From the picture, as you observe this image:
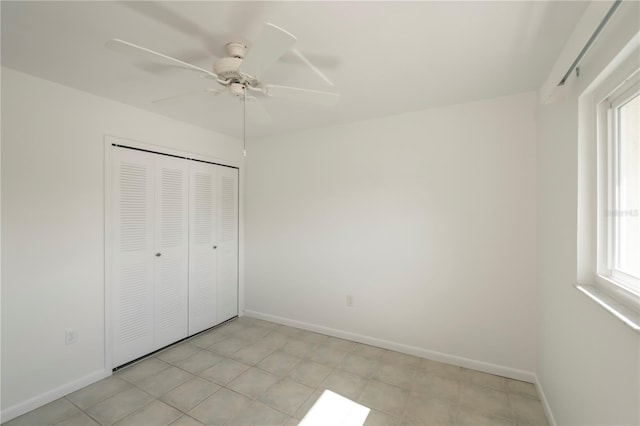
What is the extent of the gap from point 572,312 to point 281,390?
1.99 meters

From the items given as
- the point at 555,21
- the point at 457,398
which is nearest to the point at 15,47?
the point at 555,21

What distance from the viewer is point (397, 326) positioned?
9.06 ft

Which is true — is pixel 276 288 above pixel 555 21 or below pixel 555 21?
below

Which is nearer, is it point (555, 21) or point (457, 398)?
point (555, 21)

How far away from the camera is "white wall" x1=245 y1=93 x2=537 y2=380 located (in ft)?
7.52

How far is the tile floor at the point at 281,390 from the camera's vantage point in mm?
1875

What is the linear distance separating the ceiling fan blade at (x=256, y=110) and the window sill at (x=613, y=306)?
2.01m

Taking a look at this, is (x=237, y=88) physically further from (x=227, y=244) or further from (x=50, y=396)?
(x=50, y=396)

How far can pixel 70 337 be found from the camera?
217 cm

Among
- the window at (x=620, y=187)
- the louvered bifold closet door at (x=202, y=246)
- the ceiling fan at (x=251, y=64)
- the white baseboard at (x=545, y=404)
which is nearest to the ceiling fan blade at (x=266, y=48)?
the ceiling fan at (x=251, y=64)

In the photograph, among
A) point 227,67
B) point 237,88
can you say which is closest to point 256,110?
point 237,88

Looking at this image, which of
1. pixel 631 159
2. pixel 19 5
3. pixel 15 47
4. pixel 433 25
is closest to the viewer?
pixel 631 159

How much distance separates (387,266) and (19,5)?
2.99m

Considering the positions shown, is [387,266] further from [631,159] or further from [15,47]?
[15,47]
